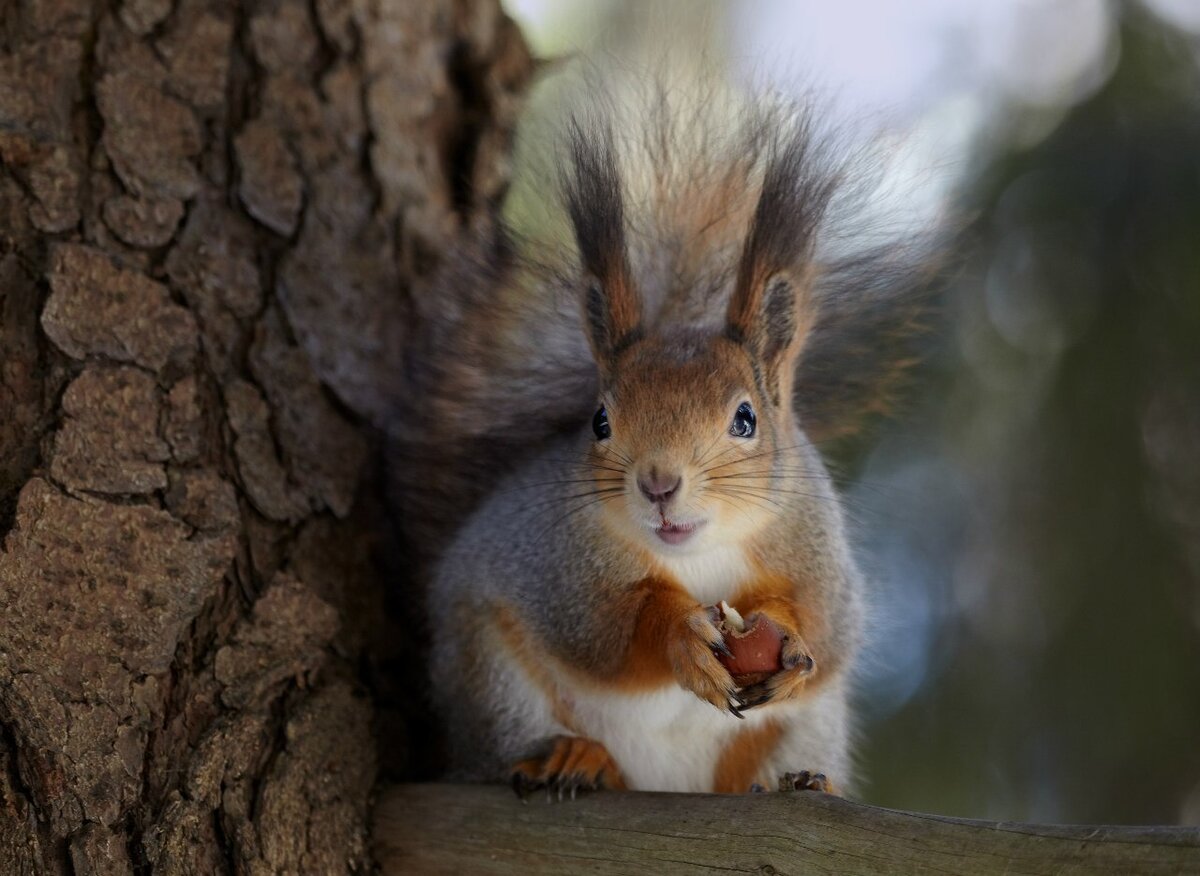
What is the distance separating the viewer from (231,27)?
2271mm

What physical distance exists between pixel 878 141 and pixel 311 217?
108cm

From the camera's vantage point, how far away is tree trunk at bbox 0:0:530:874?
1.71 meters

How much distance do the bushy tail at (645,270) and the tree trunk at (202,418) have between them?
140 millimetres

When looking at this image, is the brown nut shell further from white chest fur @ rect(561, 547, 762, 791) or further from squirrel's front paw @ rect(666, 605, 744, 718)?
white chest fur @ rect(561, 547, 762, 791)

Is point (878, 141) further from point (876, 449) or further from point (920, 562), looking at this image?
point (920, 562)

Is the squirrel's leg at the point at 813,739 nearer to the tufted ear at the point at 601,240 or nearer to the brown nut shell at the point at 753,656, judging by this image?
the brown nut shell at the point at 753,656

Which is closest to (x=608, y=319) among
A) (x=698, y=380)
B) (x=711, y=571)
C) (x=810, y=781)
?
(x=698, y=380)

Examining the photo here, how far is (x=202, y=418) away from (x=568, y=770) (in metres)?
0.84

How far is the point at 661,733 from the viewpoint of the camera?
207 centimetres

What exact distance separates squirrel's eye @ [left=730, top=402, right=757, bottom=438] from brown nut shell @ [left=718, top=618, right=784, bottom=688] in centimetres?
31

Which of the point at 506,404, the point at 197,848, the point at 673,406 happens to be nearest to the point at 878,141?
the point at 673,406

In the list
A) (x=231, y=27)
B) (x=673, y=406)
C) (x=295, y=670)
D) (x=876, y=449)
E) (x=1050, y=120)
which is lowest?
(x=295, y=670)

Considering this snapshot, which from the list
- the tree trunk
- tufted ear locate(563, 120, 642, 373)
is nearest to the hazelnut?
tufted ear locate(563, 120, 642, 373)

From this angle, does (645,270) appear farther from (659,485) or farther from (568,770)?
(568,770)
